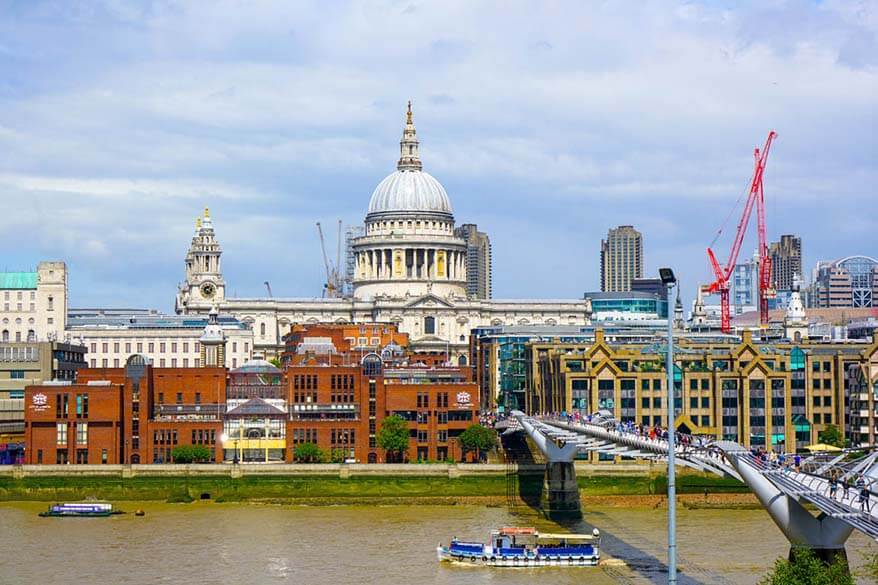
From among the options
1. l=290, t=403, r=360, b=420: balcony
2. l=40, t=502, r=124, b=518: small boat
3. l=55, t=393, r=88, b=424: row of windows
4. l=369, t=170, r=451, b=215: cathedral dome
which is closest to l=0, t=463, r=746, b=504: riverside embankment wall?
l=55, t=393, r=88, b=424: row of windows

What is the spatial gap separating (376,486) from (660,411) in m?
18.6

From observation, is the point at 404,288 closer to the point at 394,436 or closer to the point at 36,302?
the point at 36,302

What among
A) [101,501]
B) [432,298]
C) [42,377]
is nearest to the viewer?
[101,501]

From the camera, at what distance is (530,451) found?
3349 inches

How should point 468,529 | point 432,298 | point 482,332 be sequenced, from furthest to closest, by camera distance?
point 432,298
point 482,332
point 468,529

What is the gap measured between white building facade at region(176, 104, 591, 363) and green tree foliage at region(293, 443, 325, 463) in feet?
242

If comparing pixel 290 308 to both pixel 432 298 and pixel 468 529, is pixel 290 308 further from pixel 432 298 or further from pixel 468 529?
pixel 468 529

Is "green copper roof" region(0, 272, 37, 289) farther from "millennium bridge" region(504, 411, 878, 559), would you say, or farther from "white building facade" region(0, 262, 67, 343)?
"millennium bridge" region(504, 411, 878, 559)

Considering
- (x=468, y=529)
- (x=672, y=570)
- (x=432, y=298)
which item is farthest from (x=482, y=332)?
(x=672, y=570)

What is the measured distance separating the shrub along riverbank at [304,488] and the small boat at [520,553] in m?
17.3

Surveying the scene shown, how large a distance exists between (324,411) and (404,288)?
9454cm

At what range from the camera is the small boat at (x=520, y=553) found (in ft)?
206

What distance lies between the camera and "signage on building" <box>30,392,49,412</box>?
8794 cm

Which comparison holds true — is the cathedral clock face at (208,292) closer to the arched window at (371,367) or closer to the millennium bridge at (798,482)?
the arched window at (371,367)
